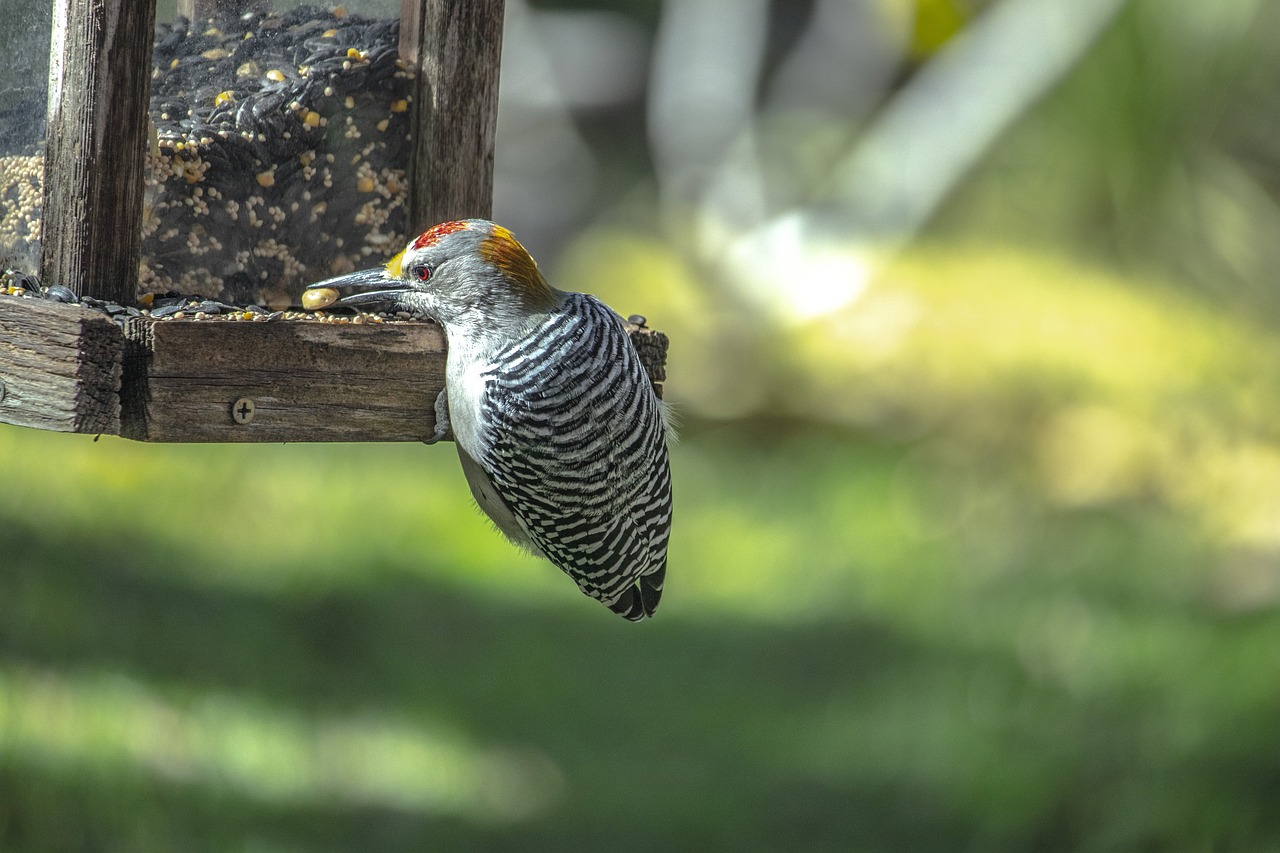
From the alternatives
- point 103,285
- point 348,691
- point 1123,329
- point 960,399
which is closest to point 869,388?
point 960,399

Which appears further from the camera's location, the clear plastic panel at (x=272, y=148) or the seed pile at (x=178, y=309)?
the clear plastic panel at (x=272, y=148)

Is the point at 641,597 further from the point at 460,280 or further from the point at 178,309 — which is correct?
the point at 178,309

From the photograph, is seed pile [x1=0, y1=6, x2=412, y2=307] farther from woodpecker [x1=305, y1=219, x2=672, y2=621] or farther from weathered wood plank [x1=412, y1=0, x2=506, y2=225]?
woodpecker [x1=305, y1=219, x2=672, y2=621]

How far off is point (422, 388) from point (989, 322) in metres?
6.58

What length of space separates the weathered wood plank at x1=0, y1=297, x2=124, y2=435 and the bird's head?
53 centimetres

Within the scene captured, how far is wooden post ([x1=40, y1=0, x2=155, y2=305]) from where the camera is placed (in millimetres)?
2293

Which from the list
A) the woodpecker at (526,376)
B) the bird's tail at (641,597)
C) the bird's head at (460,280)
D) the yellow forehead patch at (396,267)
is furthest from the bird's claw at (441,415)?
the bird's tail at (641,597)

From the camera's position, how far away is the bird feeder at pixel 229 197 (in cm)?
215

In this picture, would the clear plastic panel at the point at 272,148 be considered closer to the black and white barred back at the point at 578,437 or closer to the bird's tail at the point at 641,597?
the black and white barred back at the point at 578,437

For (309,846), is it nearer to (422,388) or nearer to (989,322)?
(422,388)

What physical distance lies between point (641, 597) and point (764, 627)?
3.87 m

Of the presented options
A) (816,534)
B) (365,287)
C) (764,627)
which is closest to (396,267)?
(365,287)

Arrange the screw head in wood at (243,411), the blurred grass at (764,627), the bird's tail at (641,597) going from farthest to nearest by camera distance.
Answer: the blurred grass at (764,627) < the bird's tail at (641,597) < the screw head in wood at (243,411)

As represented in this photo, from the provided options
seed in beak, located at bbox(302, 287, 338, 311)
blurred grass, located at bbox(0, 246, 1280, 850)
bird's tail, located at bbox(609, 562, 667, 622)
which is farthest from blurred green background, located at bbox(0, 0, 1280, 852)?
seed in beak, located at bbox(302, 287, 338, 311)
